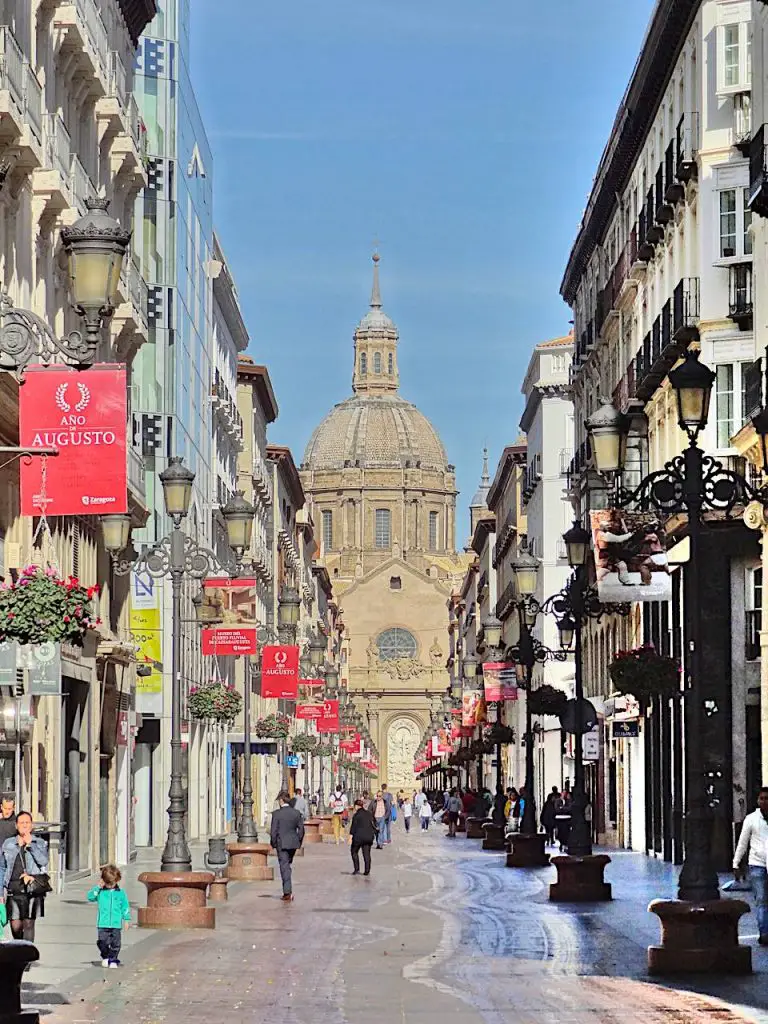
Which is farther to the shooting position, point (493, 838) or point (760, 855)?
point (493, 838)

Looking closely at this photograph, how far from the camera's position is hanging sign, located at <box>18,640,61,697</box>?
26.7 m

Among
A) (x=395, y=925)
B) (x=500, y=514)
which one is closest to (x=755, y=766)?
(x=395, y=925)

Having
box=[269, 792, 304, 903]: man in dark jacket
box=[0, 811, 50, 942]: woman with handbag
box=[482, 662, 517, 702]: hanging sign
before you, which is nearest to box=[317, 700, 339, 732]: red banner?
box=[482, 662, 517, 702]: hanging sign

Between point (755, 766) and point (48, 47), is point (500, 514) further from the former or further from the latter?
point (48, 47)

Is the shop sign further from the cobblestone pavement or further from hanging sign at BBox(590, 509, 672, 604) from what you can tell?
hanging sign at BBox(590, 509, 672, 604)

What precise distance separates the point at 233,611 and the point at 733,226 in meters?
11.8

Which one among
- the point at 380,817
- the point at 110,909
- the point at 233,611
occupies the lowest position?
the point at 380,817

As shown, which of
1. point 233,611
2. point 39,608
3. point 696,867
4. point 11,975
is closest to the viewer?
point 11,975

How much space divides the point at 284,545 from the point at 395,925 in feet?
284

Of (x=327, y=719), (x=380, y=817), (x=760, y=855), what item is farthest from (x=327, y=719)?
(x=760, y=855)

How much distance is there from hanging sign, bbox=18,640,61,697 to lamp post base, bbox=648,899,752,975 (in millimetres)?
8670

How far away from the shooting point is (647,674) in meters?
42.0

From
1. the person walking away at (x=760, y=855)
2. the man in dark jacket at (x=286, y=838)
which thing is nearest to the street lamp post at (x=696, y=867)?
the person walking away at (x=760, y=855)

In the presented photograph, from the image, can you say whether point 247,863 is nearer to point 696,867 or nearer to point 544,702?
point 544,702
